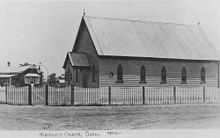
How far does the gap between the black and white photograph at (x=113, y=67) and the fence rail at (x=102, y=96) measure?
0.16ft

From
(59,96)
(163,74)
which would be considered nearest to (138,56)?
(163,74)

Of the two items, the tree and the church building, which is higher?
the church building

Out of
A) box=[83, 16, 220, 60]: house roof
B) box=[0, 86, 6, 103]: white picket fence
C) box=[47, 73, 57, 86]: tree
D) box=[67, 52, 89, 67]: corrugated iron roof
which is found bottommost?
box=[0, 86, 6, 103]: white picket fence

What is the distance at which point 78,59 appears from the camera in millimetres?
25406

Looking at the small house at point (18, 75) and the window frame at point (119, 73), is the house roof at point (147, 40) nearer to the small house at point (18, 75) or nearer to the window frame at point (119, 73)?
the window frame at point (119, 73)

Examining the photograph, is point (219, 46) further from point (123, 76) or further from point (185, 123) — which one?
point (123, 76)

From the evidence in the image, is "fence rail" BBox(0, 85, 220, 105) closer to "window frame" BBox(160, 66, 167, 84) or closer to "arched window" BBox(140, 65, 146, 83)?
"arched window" BBox(140, 65, 146, 83)

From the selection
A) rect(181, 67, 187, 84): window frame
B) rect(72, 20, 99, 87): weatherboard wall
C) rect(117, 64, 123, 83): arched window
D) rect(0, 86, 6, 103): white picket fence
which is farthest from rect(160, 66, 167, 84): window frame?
rect(0, 86, 6, 103): white picket fence

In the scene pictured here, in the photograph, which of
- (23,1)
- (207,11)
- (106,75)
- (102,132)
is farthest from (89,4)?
(106,75)

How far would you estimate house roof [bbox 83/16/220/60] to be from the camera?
24.0 m

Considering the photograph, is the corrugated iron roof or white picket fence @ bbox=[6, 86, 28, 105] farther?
the corrugated iron roof

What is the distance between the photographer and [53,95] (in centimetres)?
1802

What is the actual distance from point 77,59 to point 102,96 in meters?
7.01

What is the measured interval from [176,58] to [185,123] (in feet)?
41.3
